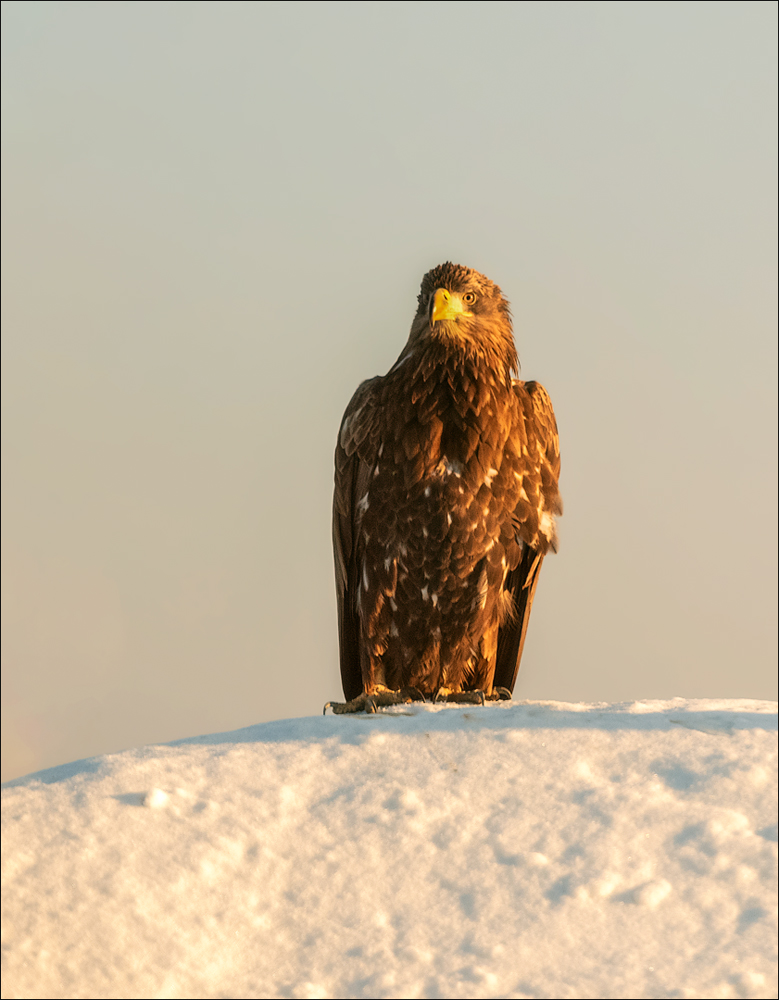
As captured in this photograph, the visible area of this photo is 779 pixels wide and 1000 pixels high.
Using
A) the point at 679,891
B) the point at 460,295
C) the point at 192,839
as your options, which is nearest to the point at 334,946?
the point at 192,839

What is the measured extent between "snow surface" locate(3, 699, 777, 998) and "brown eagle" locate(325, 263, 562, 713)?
1551mm

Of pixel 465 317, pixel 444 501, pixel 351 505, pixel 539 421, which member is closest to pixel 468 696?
pixel 444 501

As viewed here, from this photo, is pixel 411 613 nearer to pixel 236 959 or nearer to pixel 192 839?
pixel 192 839

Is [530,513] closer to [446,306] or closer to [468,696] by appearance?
[468,696]

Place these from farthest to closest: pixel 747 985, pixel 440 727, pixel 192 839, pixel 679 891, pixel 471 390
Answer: pixel 471 390
pixel 440 727
pixel 192 839
pixel 679 891
pixel 747 985

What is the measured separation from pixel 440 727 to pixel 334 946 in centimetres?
178

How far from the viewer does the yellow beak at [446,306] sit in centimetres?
716

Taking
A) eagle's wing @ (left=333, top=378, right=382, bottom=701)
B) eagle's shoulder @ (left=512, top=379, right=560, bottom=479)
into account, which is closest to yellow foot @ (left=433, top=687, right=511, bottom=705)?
eagle's wing @ (left=333, top=378, right=382, bottom=701)

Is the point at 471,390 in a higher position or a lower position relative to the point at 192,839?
higher

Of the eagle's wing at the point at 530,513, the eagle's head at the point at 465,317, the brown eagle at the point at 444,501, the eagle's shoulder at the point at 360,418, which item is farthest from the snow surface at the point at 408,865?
the eagle's head at the point at 465,317

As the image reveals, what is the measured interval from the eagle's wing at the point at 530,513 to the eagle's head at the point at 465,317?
1.23 ft

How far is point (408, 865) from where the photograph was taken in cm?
456

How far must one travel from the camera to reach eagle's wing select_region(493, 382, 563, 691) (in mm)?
7301

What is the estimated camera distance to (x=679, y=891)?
4.34 m
